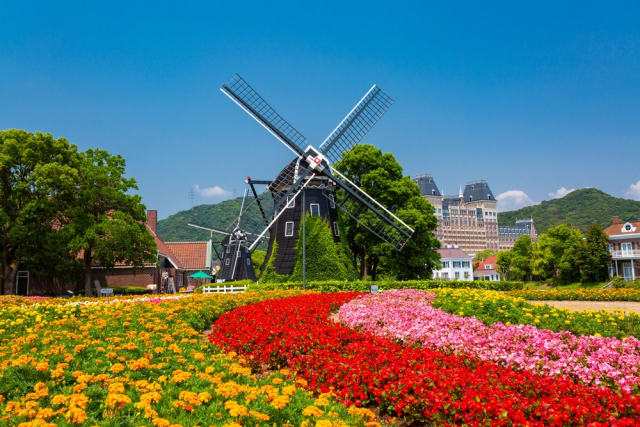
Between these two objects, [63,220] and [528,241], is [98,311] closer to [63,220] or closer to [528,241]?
[63,220]

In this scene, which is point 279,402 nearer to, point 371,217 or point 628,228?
point 371,217

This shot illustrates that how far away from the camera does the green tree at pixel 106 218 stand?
92.1 ft

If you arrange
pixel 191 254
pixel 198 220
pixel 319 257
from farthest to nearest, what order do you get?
1. pixel 198 220
2. pixel 191 254
3. pixel 319 257

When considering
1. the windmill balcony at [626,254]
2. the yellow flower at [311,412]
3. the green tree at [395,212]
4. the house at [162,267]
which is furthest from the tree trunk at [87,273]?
the windmill balcony at [626,254]

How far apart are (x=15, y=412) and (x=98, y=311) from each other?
7686mm

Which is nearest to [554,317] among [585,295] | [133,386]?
[133,386]

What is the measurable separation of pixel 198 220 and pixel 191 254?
6738 centimetres

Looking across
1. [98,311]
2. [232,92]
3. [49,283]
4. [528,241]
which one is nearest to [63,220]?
[49,283]

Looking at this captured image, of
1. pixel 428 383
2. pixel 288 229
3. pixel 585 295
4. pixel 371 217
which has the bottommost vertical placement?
pixel 585 295

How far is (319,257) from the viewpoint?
2808 cm

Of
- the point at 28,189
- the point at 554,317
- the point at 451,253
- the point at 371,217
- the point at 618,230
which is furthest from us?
the point at 451,253

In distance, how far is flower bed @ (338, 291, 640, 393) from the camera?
674cm

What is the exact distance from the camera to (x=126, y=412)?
4777 mm

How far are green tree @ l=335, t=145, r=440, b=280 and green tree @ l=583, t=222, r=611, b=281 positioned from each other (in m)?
32.7
